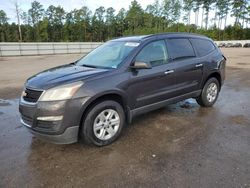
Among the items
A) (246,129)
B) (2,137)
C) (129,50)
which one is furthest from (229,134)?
(2,137)

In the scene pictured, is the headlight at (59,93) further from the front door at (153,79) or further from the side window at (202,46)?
the side window at (202,46)

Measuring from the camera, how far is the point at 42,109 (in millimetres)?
3297

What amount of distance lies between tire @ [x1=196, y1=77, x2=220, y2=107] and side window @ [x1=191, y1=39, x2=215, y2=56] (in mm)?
704

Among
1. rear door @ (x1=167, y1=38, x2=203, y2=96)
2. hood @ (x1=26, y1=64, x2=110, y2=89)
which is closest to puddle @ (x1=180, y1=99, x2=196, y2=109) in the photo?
rear door @ (x1=167, y1=38, x2=203, y2=96)

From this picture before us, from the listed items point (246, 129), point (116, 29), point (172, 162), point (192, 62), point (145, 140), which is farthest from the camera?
point (116, 29)

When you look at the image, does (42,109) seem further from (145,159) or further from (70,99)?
(145,159)

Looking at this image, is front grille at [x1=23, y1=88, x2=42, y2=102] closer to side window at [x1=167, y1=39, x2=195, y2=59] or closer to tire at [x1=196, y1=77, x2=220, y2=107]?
side window at [x1=167, y1=39, x2=195, y2=59]

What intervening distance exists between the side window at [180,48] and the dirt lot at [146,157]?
135 cm

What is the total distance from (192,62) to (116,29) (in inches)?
3010

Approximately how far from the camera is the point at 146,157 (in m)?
3.42

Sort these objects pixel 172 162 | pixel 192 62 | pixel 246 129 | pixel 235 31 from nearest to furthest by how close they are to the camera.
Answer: pixel 172 162 → pixel 246 129 → pixel 192 62 → pixel 235 31

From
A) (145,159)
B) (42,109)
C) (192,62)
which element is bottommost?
(145,159)

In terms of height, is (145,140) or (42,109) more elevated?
(42,109)

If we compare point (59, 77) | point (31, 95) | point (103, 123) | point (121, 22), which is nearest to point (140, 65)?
point (103, 123)
